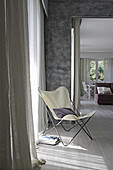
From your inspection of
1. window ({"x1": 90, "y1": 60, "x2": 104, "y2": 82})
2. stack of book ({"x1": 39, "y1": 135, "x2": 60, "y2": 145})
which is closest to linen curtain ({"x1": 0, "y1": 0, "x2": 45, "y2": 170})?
stack of book ({"x1": 39, "y1": 135, "x2": 60, "y2": 145})

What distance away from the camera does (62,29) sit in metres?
5.04

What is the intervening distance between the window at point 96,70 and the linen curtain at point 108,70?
0.24 meters

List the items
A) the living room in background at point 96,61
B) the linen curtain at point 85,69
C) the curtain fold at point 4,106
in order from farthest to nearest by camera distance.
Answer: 1. the linen curtain at point 85,69
2. the living room in background at point 96,61
3. the curtain fold at point 4,106

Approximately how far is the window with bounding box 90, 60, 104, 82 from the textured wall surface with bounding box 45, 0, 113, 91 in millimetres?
9588

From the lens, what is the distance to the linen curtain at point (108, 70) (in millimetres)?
14359

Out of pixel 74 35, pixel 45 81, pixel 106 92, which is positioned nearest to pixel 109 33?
pixel 106 92

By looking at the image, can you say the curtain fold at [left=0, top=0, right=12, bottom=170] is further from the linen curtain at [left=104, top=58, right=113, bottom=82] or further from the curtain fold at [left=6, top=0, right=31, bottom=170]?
the linen curtain at [left=104, top=58, right=113, bottom=82]

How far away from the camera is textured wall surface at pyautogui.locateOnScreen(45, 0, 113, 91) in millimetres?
5027

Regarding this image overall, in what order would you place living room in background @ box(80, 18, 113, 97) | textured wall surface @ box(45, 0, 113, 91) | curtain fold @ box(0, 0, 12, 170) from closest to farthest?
curtain fold @ box(0, 0, 12, 170), textured wall surface @ box(45, 0, 113, 91), living room in background @ box(80, 18, 113, 97)

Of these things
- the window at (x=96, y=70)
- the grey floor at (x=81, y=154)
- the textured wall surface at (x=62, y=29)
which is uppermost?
the textured wall surface at (x=62, y=29)

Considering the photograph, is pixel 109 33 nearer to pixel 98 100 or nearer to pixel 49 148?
→ pixel 98 100

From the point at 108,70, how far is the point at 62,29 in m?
9.91

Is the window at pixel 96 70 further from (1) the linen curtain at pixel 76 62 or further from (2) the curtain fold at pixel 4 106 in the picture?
(2) the curtain fold at pixel 4 106

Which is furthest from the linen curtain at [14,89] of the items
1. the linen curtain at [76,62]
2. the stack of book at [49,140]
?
the linen curtain at [76,62]
